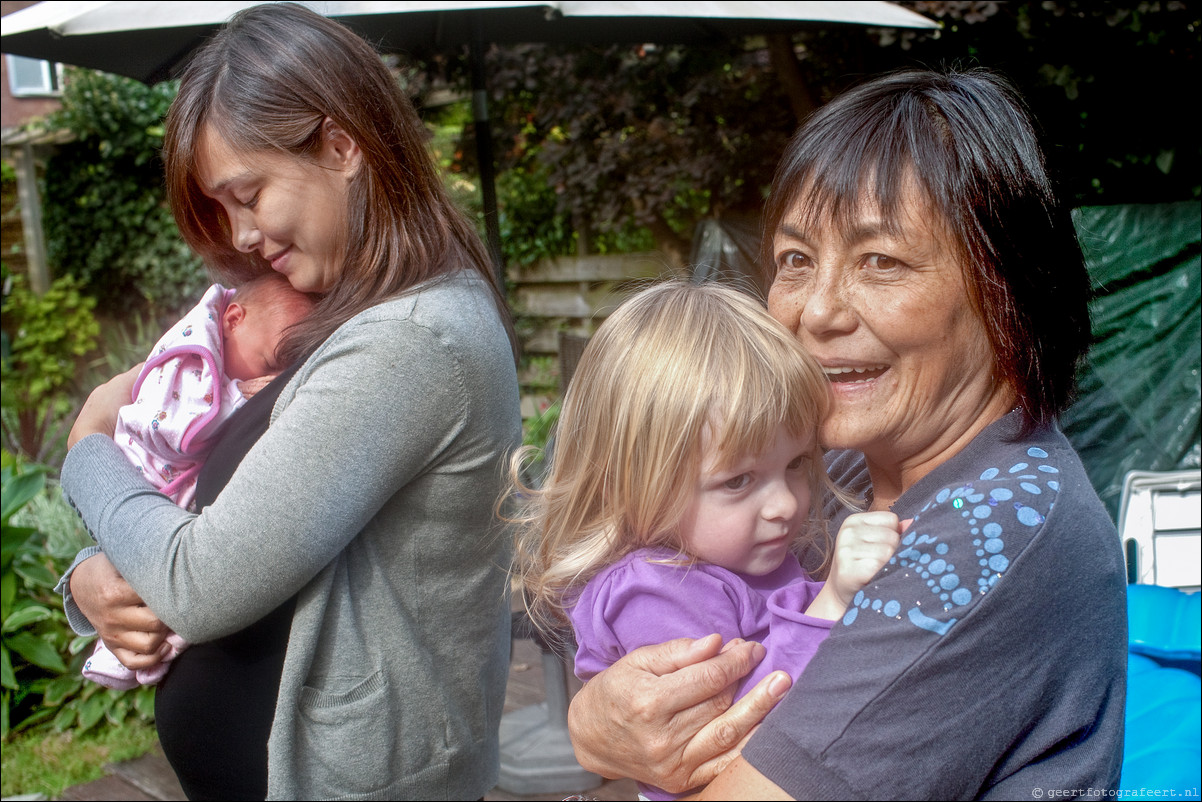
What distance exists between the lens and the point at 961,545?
99cm

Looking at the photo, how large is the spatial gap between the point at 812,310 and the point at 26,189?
12644 millimetres

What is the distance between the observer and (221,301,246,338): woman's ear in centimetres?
204

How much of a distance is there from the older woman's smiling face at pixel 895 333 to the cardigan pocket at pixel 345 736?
92cm

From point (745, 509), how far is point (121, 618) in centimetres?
116

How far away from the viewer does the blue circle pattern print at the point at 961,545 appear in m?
0.96

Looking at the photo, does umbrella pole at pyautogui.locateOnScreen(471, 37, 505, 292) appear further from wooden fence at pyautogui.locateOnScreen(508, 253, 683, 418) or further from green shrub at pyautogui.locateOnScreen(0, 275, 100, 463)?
green shrub at pyautogui.locateOnScreen(0, 275, 100, 463)

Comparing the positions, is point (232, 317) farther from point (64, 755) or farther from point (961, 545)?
point (64, 755)

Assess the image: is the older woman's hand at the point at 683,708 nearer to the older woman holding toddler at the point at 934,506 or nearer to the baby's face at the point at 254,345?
the older woman holding toddler at the point at 934,506

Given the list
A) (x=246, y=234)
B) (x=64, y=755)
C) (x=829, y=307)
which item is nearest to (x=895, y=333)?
(x=829, y=307)

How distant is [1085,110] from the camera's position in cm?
488

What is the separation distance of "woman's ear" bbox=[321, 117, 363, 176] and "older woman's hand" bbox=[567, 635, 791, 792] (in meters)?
1.07

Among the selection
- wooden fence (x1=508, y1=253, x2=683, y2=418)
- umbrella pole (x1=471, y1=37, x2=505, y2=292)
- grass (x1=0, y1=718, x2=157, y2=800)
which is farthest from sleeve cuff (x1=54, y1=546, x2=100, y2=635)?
wooden fence (x1=508, y1=253, x2=683, y2=418)

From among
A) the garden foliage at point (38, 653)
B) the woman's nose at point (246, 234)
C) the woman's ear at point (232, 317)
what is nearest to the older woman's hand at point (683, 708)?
the woman's nose at point (246, 234)

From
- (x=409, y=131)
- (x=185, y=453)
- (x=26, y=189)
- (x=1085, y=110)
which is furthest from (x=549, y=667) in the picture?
(x=26, y=189)
